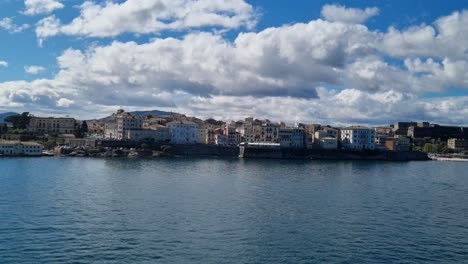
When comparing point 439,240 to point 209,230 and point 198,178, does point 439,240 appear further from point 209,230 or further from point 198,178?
point 198,178

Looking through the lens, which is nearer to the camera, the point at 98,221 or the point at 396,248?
the point at 396,248

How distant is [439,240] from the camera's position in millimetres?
21391

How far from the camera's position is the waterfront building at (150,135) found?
93.7 metres

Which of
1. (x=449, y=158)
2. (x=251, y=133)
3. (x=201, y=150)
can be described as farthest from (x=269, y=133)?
(x=449, y=158)

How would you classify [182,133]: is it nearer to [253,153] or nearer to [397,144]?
[253,153]

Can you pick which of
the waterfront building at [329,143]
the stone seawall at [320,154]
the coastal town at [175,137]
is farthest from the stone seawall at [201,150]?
the waterfront building at [329,143]

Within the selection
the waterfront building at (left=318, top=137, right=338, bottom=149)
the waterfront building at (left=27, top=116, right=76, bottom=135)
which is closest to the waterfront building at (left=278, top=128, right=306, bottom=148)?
the waterfront building at (left=318, top=137, right=338, bottom=149)

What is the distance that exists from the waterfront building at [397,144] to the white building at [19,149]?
236 feet

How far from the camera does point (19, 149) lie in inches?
2916

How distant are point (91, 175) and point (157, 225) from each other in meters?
24.7

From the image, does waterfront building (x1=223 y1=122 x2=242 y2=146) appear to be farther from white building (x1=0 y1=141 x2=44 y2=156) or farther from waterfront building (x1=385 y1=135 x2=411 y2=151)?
white building (x1=0 y1=141 x2=44 y2=156)

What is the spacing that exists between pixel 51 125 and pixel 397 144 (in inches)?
3046

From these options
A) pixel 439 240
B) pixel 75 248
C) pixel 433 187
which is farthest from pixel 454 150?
pixel 75 248

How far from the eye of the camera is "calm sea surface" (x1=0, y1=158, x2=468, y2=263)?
18125 millimetres
